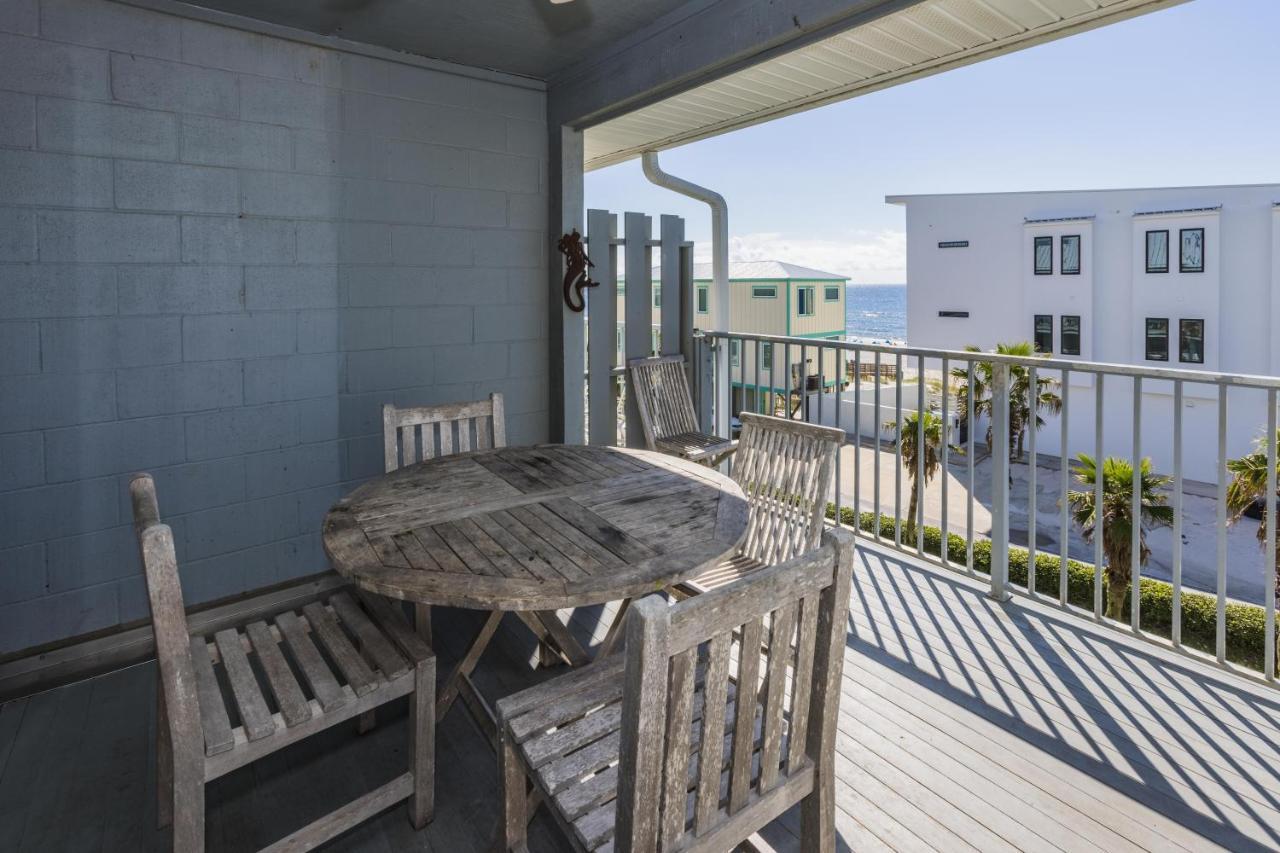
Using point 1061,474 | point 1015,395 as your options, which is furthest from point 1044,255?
point 1061,474

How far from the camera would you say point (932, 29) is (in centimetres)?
281

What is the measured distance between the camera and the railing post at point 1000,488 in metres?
2.82

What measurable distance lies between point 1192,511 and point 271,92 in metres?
16.7

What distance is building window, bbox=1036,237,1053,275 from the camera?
1719 centimetres

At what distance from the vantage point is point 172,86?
2.72 meters

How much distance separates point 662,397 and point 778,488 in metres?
1.91

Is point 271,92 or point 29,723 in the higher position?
point 271,92

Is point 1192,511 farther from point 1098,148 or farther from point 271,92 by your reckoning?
point 1098,148

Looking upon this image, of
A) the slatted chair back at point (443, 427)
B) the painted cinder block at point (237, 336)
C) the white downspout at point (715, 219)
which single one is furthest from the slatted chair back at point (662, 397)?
the painted cinder block at point (237, 336)

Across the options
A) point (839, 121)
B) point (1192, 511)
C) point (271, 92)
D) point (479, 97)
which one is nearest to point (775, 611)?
point (271, 92)

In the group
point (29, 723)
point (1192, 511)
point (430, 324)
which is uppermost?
point (430, 324)

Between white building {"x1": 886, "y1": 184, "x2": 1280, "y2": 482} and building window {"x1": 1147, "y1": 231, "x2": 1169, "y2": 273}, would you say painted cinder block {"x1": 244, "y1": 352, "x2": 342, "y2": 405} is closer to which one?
white building {"x1": 886, "y1": 184, "x2": 1280, "y2": 482}

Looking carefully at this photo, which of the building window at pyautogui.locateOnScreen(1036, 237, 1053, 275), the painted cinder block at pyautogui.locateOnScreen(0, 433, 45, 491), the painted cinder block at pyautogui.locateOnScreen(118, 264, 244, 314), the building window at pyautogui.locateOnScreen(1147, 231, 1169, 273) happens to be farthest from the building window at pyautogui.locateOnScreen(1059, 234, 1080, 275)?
the painted cinder block at pyautogui.locateOnScreen(0, 433, 45, 491)

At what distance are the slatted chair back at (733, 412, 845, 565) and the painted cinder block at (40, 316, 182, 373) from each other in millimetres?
2378
